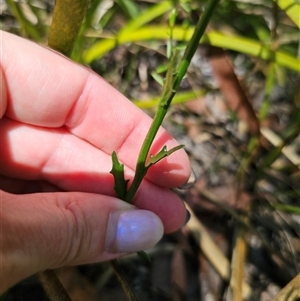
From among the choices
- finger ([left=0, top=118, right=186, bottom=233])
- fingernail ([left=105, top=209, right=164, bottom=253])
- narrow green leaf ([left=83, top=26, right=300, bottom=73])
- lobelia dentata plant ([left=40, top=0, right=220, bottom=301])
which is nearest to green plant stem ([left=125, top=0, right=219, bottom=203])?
lobelia dentata plant ([left=40, top=0, right=220, bottom=301])

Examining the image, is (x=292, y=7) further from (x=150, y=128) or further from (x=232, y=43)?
(x=150, y=128)

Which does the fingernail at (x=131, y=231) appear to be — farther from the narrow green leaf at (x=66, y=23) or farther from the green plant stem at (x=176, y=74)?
the narrow green leaf at (x=66, y=23)

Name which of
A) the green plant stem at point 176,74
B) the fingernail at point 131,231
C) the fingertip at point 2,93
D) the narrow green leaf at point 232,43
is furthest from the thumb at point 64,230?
the narrow green leaf at point 232,43

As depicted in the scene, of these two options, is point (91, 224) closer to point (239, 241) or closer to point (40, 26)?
point (239, 241)

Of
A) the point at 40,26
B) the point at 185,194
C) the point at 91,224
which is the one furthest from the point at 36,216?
the point at 40,26

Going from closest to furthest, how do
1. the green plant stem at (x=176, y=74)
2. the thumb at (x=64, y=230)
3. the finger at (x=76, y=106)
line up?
the green plant stem at (x=176, y=74)
the thumb at (x=64, y=230)
the finger at (x=76, y=106)

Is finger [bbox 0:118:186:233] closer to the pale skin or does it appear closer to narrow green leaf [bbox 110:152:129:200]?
the pale skin
